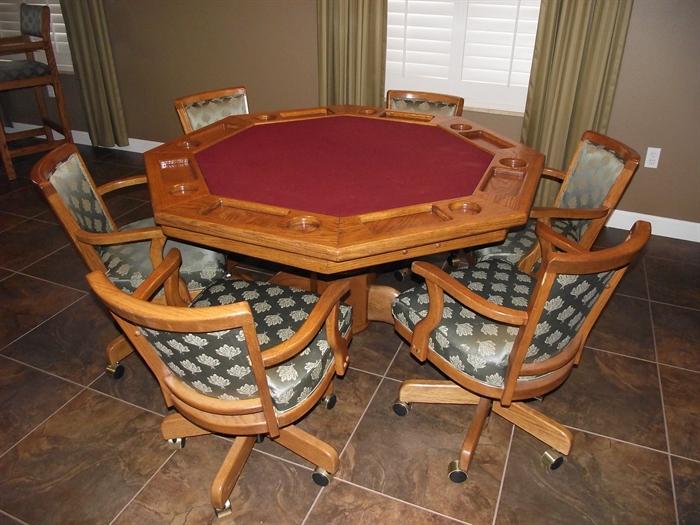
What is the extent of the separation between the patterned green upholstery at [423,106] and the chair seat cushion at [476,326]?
1.26 metres

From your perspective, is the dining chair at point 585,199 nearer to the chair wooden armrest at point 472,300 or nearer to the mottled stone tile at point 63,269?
the chair wooden armrest at point 472,300

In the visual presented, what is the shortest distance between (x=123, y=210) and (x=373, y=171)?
2.28 m

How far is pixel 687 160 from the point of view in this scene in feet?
10.3

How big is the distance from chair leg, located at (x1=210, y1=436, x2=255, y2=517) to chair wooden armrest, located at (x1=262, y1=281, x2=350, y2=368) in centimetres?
50

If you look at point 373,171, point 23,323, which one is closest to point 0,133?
point 23,323

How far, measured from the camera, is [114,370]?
2230 mm

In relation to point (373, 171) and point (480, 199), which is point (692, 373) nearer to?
point (480, 199)

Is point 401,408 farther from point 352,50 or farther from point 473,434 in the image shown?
point 352,50

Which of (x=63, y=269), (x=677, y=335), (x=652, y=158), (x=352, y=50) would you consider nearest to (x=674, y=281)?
(x=677, y=335)

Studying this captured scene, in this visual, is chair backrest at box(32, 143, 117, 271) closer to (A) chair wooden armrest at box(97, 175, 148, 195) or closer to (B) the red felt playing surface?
(A) chair wooden armrest at box(97, 175, 148, 195)

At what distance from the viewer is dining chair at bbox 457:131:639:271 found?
6.79 ft

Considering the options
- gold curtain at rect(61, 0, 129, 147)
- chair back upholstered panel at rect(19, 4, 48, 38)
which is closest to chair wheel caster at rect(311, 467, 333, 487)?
gold curtain at rect(61, 0, 129, 147)

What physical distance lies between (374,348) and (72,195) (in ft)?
4.48

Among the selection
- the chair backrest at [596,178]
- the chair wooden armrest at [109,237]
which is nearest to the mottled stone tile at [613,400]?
the chair backrest at [596,178]
